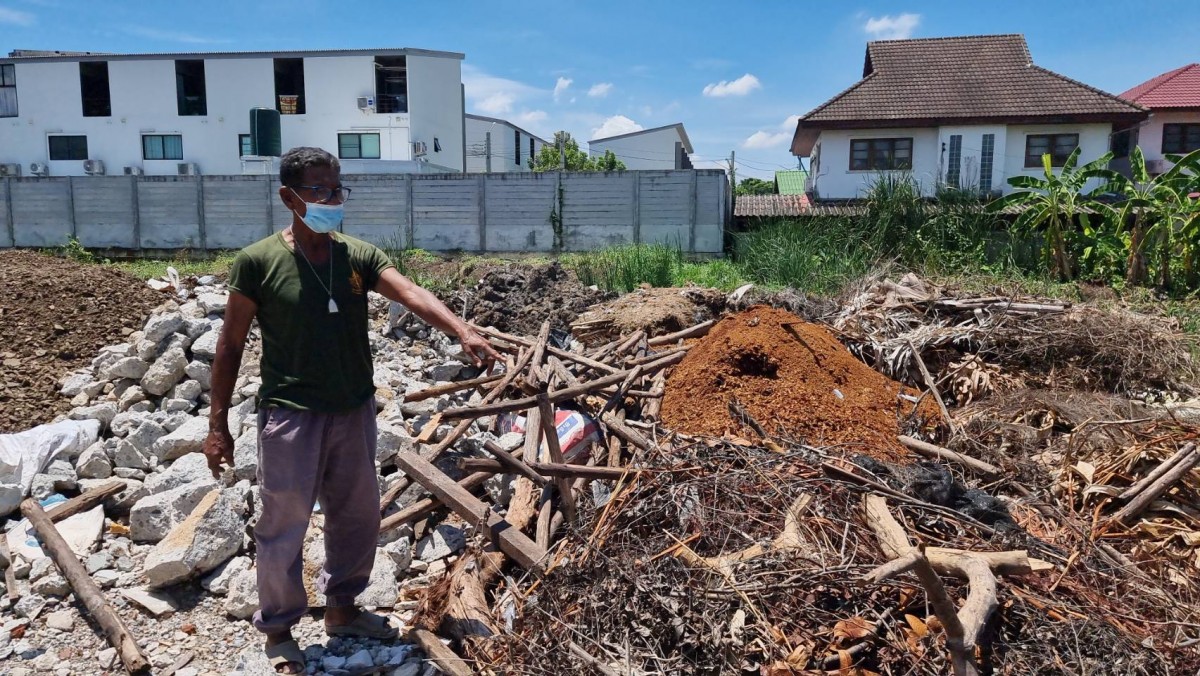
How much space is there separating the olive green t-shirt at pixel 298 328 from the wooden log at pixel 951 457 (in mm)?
3174

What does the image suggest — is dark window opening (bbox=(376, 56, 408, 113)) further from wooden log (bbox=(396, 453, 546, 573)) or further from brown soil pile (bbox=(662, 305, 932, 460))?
wooden log (bbox=(396, 453, 546, 573))

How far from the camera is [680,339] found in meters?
6.79

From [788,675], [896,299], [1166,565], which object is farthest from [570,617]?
[896,299]

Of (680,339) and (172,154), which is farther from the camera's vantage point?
(172,154)

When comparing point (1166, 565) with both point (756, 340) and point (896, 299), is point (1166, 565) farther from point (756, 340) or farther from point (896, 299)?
point (896, 299)

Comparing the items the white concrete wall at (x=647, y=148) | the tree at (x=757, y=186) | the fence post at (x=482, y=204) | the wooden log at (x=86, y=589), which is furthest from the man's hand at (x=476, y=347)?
the tree at (x=757, y=186)

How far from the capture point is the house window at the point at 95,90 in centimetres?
3015

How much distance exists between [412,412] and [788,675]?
3764 millimetres

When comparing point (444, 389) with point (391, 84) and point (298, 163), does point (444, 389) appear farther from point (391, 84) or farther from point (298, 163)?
point (391, 84)

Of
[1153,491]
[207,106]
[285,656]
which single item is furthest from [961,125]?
[207,106]

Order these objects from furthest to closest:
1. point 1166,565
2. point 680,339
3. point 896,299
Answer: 1. point 896,299
2. point 680,339
3. point 1166,565

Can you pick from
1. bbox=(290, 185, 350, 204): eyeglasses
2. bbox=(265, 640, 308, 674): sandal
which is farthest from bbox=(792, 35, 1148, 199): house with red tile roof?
bbox=(265, 640, 308, 674): sandal

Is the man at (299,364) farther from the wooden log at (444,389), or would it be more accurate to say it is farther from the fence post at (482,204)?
the fence post at (482,204)

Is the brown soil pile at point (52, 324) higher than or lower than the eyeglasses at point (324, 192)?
lower
